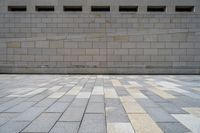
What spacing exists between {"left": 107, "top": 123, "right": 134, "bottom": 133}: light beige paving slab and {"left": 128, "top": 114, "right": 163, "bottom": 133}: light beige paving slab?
126mm

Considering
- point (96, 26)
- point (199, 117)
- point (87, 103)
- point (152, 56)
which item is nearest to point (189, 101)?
point (199, 117)

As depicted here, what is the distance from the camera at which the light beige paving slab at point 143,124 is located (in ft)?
11.8

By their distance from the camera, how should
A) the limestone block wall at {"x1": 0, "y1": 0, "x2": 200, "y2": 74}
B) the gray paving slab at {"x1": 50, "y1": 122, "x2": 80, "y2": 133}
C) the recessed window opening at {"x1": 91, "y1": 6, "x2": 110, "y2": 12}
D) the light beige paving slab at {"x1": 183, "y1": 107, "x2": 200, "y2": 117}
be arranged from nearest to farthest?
the gray paving slab at {"x1": 50, "y1": 122, "x2": 80, "y2": 133} → the light beige paving slab at {"x1": 183, "y1": 107, "x2": 200, "y2": 117} → the limestone block wall at {"x1": 0, "y1": 0, "x2": 200, "y2": 74} → the recessed window opening at {"x1": 91, "y1": 6, "x2": 110, "y2": 12}

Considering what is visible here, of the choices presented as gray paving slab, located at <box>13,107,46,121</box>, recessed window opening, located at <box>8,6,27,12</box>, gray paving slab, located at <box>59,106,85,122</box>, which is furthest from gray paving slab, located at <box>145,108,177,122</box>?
recessed window opening, located at <box>8,6,27,12</box>

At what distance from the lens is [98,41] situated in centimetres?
1545

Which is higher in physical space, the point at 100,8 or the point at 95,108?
the point at 100,8

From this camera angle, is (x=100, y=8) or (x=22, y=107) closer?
(x=22, y=107)

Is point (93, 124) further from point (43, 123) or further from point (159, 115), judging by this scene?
point (159, 115)

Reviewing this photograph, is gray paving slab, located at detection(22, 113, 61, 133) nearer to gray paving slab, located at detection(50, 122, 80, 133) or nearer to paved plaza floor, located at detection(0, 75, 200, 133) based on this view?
paved plaza floor, located at detection(0, 75, 200, 133)

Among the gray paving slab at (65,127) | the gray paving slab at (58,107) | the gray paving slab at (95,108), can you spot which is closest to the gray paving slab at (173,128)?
the gray paving slab at (95,108)

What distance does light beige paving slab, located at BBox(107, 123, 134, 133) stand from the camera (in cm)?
356

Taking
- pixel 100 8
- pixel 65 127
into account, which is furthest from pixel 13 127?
pixel 100 8

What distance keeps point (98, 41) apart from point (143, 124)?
39.6ft

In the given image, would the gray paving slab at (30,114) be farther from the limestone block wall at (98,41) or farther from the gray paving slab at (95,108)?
the limestone block wall at (98,41)
